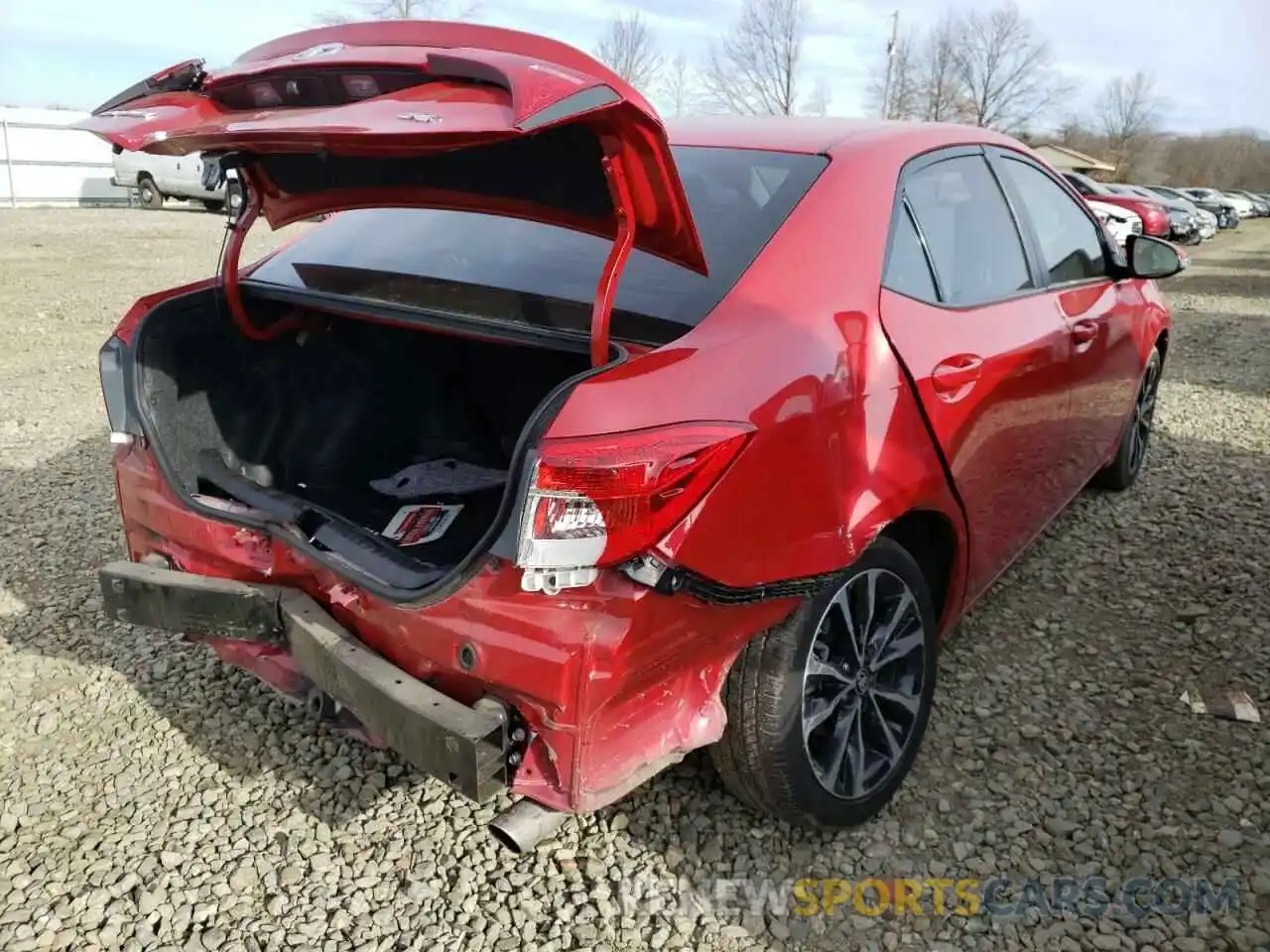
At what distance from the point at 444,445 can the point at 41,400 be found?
438cm

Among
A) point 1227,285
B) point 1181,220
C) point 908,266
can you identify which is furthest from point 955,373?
point 1181,220

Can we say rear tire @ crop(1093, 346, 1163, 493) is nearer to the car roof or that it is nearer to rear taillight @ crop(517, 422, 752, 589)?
the car roof

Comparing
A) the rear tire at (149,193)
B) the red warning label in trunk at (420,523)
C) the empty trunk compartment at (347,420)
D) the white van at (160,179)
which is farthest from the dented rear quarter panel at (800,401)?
the rear tire at (149,193)

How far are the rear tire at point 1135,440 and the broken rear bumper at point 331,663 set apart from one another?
148 inches

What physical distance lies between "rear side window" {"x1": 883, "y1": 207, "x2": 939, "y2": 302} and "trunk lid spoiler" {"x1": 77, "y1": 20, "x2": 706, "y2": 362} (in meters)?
0.53

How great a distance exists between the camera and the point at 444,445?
11.2ft

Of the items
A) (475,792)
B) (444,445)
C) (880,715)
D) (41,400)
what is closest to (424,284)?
(444,445)

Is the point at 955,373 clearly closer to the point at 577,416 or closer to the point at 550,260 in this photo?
the point at 550,260

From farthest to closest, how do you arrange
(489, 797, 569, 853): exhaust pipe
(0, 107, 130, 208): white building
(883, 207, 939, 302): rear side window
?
(0, 107, 130, 208): white building < (883, 207, 939, 302): rear side window < (489, 797, 569, 853): exhaust pipe

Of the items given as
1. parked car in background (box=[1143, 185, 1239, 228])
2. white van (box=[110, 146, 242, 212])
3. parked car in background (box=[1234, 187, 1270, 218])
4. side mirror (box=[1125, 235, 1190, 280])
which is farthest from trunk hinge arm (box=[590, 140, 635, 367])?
parked car in background (box=[1234, 187, 1270, 218])

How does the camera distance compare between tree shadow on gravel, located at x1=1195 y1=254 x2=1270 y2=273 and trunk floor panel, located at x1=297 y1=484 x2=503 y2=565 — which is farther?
tree shadow on gravel, located at x1=1195 y1=254 x2=1270 y2=273

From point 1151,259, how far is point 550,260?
2.66 metres

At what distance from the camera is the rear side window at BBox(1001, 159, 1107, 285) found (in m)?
3.40

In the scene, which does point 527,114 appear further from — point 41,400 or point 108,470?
point 41,400
